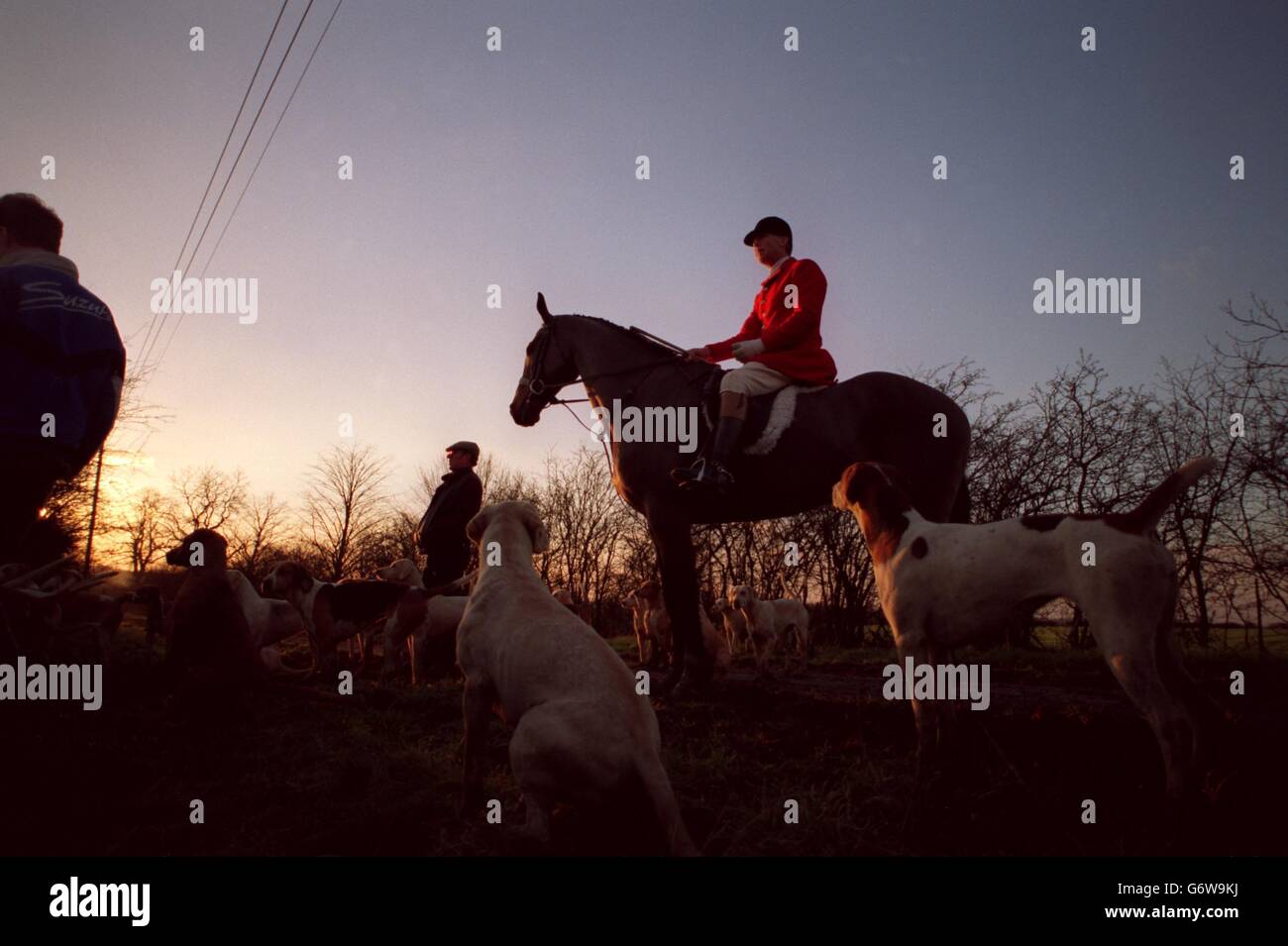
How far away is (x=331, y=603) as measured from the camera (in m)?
10.2

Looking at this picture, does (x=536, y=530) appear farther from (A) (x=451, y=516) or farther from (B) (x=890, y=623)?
(A) (x=451, y=516)

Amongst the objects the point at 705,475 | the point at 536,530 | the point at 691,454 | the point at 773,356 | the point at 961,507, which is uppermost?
the point at 773,356

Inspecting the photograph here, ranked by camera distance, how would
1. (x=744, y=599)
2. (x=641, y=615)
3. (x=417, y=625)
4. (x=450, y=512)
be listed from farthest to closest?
(x=641, y=615)
(x=744, y=599)
(x=417, y=625)
(x=450, y=512)

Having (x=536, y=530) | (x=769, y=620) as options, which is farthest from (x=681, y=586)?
(x=769, y=620)

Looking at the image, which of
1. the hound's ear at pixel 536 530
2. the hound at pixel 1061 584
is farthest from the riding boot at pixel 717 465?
the hound's ear at pixel 536 530

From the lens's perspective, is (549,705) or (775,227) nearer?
(549,705)

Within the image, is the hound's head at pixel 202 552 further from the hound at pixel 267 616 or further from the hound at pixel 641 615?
the hound at pixel 641 615

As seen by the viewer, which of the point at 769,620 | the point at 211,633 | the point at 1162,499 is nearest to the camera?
the point at 1162,499

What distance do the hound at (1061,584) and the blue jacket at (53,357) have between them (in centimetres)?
424

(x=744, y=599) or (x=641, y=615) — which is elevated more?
(x=744, y=599)

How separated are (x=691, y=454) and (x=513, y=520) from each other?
7.15ft
